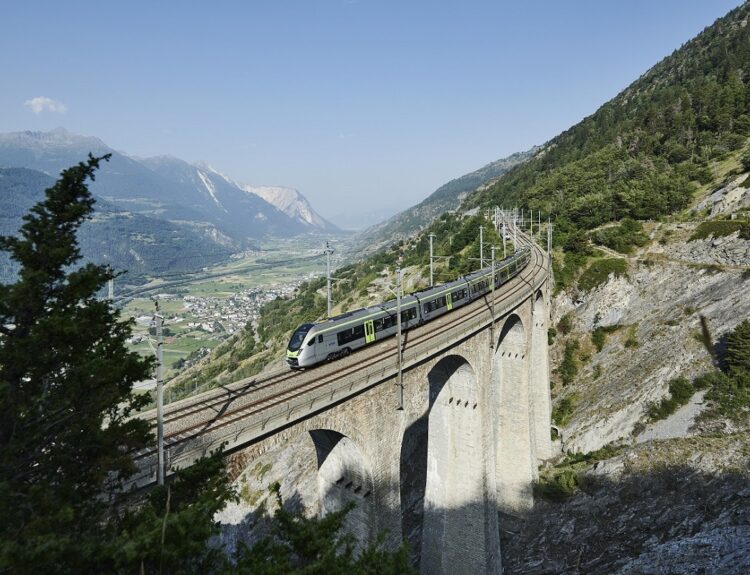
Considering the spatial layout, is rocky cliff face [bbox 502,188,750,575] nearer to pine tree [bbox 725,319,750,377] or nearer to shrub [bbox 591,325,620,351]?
shrub [bbox 591,325,620,351]

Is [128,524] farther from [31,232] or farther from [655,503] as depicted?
[655,503]

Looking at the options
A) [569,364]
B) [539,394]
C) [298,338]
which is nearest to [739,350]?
[569,364]

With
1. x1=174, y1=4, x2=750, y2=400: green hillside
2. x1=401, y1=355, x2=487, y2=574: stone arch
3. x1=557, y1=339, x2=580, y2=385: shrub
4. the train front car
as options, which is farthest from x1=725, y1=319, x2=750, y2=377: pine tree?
the train front car

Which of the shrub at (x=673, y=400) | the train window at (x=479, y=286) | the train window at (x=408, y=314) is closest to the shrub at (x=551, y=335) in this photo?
the shrub at (x=673, y=400)

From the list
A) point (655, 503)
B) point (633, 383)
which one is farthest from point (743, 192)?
point (655, 503)

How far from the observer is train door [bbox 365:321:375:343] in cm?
2519

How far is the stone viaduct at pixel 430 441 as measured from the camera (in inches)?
703

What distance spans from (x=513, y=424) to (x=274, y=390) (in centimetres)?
2604

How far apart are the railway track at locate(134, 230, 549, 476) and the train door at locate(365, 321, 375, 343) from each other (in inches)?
21.2

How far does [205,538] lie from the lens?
9609 mm

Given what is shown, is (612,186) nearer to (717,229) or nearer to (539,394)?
(717,229)

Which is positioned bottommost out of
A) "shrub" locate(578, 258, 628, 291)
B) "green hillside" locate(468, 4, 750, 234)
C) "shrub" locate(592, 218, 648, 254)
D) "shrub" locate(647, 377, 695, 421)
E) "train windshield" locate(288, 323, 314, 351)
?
"shrub" locate(647, 377, 695, 421)

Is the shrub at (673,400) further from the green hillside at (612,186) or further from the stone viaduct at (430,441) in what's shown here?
the green hillside at (612,186)

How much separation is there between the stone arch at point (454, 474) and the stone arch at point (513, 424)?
9.28 metres
